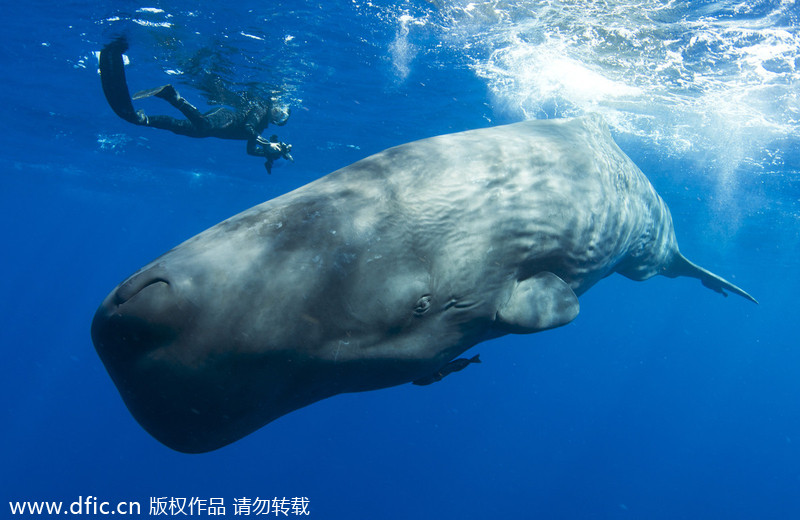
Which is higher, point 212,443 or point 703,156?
point 212,443

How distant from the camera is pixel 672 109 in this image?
1666 centimetres

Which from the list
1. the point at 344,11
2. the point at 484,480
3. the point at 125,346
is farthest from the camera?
the point at 484,480

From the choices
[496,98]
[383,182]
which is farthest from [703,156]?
[383,182]

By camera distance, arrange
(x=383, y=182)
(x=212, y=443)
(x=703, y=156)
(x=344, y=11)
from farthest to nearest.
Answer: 1. (x=703, y=156)
2. (x=344, y=11)
3. (x=383, y=182)
4. (x=212, y=443)

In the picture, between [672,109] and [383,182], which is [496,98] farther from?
[383,182]

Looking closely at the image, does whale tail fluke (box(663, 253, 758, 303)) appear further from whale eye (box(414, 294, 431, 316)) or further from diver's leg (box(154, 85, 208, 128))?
diver's leg (box(154, 85, 208, 128))

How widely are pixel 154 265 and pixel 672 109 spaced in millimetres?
18517

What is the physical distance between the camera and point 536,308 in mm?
3838

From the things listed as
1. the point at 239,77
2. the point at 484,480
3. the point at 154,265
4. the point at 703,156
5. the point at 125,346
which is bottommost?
the point at 484,480

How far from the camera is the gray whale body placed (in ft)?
8.26

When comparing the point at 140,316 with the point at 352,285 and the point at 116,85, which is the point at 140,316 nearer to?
Result: the point at 352,285

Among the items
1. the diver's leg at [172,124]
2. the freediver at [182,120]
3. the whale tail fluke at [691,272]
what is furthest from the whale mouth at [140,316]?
the whale tail fluke at [691,272]

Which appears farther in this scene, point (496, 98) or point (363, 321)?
point (496, 98)

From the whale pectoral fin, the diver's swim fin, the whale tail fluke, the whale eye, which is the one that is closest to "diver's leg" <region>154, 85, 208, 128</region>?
the diver's swim fin
